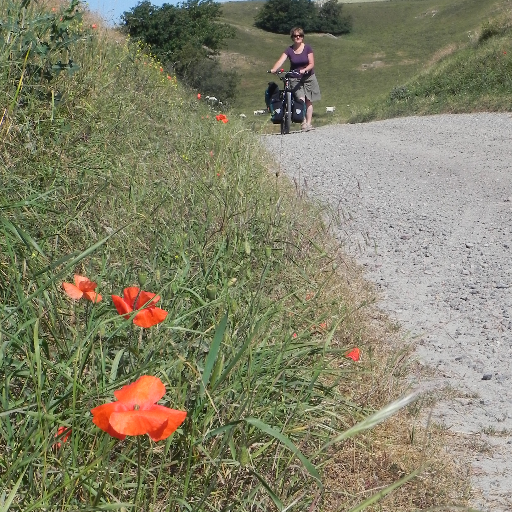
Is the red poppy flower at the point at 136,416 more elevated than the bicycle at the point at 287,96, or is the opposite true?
the red poppy flower at the point at 136,416

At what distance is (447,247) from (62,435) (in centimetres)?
402

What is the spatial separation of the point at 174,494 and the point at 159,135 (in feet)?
11.3

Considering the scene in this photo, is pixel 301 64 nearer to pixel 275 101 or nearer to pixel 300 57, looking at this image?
pixel 300 57

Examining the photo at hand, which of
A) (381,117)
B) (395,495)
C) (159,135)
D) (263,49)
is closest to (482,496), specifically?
(395,495)

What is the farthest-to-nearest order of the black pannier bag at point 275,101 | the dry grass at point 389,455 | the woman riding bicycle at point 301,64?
the black pannier bag at point 275,101 → the woman riding bicycle at point 301,64 → the dry grass at point 389,455

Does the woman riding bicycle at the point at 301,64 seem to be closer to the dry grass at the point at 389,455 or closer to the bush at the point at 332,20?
the dry grass at the point at 389,455

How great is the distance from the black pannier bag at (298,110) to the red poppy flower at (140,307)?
1038 cm

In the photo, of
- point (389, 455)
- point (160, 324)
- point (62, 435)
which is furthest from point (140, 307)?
point (389, 455)

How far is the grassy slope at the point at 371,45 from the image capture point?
4431 cm

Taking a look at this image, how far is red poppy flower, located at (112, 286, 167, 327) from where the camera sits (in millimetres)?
1657

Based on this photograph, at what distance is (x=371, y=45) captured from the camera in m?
56.8

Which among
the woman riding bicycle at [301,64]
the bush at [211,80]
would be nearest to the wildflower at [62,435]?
the woman riding bicycle at [301,64]

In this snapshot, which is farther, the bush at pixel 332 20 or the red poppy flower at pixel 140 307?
the bush at pixel 332 20

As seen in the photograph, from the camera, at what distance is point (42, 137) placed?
355 centimetres
